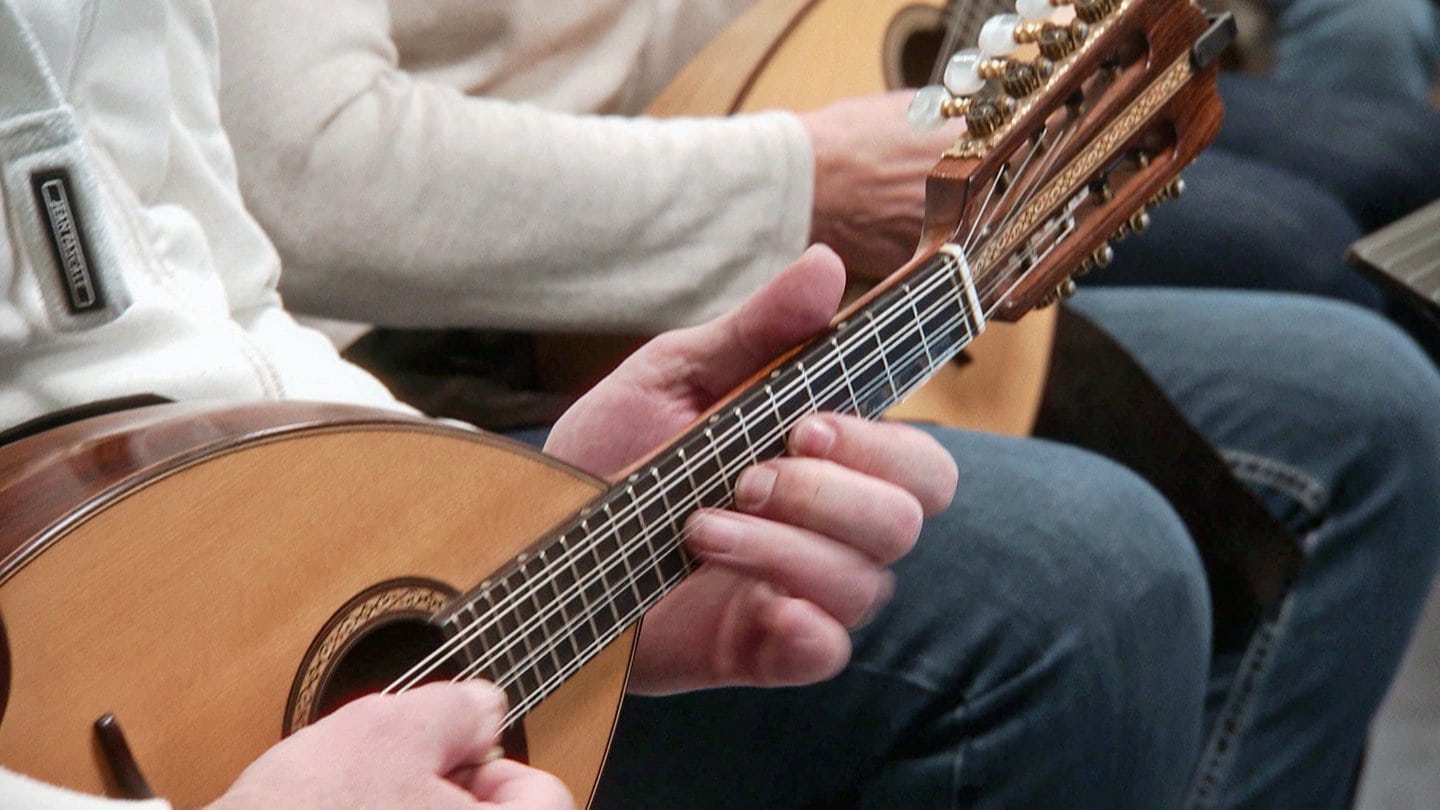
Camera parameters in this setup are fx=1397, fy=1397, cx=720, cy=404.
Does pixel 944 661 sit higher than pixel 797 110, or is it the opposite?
pixel 797 110

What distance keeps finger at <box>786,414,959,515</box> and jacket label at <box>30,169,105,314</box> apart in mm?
274

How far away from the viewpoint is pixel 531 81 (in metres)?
0.86

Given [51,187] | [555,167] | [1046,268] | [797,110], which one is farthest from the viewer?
[797,110]

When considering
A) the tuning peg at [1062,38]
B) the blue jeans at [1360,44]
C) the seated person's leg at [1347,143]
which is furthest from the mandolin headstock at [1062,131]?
the blue jeans at [1360,44]

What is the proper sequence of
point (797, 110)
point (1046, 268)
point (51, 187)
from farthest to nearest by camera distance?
point (797, 110), point (1046, 268), point (51, 187)

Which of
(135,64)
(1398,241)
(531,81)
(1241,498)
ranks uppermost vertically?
(135,64)

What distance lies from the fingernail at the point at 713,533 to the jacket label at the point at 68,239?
0.24 meters

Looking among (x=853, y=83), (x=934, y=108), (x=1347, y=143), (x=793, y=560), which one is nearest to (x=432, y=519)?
(x=793, y=560)

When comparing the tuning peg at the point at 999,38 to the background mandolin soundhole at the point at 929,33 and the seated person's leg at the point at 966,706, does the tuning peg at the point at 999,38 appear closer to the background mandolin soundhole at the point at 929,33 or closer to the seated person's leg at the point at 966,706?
the seated person's leg at the point at 966,706

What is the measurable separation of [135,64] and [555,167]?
0.27m

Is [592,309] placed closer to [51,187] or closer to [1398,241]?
[51,187]

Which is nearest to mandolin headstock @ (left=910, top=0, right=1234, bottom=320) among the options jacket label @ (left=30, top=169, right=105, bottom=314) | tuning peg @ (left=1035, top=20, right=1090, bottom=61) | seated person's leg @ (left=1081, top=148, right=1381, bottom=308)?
tuning peg @ (left=1035, top=20, right=1090, bottom=61)

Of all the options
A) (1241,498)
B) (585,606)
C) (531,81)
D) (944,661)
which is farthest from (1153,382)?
(585,606)

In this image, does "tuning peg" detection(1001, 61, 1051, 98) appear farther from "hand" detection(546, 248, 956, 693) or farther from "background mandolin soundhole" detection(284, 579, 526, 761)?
"background mandolin soundhole" detection(284, 579, 526, 761)
